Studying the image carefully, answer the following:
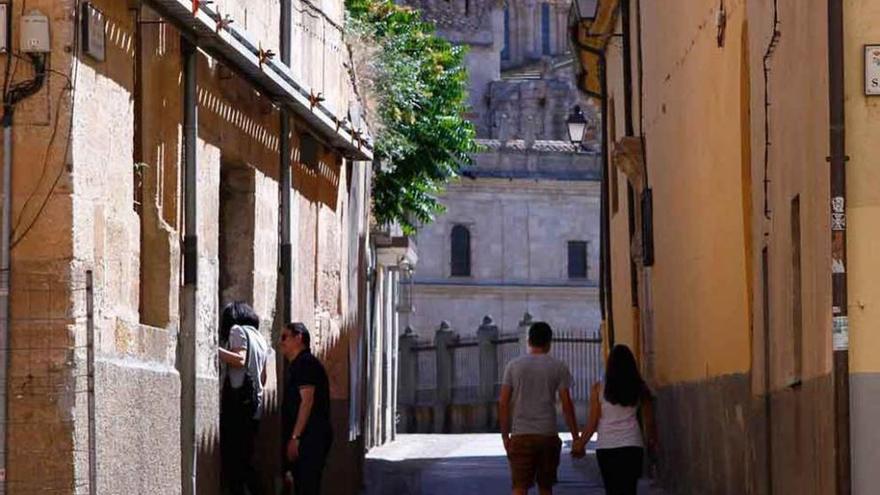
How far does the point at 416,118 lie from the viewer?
1485 inches

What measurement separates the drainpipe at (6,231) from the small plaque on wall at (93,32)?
36 centimetres

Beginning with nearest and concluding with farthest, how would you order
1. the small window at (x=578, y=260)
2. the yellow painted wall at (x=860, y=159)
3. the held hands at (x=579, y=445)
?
the yellow painted wall at (x=860, y=159), the held hands at (x=579, y=445), the small window at (x=578, y=260)

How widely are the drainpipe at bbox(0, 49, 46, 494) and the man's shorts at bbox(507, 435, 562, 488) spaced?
5.69m

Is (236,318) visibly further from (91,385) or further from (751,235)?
(91,385)

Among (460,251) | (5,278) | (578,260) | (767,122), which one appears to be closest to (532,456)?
(767,122)

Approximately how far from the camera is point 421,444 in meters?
42.3

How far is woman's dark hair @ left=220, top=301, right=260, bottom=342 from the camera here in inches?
645

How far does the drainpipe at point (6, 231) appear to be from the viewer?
39.3 ft

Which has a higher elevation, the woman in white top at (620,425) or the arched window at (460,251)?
the arched window at (460,251)

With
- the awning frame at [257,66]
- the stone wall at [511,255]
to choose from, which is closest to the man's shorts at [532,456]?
the awning frame at [257,66]

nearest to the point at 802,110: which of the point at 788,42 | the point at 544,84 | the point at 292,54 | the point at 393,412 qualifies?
the point at 788,42

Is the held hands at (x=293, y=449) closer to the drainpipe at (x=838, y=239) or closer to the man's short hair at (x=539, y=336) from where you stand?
the man's short hair at (x=539, y=336)

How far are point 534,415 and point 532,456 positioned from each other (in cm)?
32

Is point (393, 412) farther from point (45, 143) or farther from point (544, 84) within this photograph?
point (544, 84)
